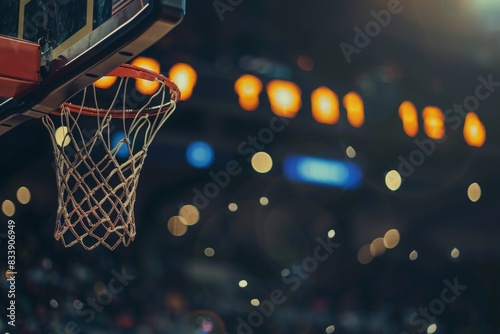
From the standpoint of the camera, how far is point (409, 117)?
16.5 feet

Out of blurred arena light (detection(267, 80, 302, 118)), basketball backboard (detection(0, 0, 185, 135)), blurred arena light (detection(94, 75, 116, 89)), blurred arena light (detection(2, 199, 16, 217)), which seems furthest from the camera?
blurred arena light (detection(267, 80, 302, 118))

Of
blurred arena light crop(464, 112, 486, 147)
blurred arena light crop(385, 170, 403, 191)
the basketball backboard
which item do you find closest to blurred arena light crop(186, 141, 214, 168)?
blurred arena light crop(385, 170, 403, 191)

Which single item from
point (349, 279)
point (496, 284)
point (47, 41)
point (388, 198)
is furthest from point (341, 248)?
point (47, 41)

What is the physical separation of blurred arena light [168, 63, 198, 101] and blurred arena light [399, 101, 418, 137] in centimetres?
151

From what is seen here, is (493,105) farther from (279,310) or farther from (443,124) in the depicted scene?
(279,310)

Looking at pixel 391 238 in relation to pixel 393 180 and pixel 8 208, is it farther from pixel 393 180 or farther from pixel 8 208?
pixel 8 208

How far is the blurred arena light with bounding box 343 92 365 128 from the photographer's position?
475 cm

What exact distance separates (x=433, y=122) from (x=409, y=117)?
0.65 feet

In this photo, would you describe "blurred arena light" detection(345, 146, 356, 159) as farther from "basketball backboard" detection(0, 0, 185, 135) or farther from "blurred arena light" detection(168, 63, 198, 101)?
"basketball backboard" detection(0, 0, 185, 135)

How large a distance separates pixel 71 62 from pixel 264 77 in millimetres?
2475

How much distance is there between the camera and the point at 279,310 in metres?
4.33

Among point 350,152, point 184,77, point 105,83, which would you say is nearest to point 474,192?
point 350,152

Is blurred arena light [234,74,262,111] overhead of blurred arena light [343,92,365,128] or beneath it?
overhead

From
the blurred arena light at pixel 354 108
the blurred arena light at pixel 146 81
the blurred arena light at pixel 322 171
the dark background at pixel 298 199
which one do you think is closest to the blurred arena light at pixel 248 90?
the dark background at pixel 298 199
